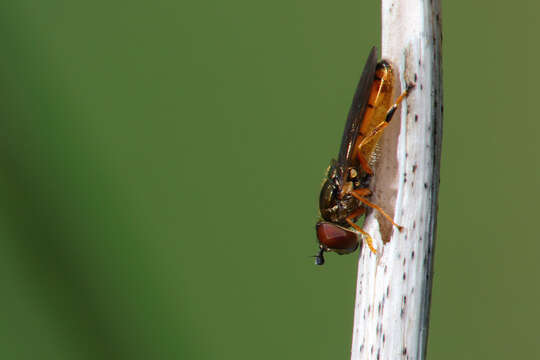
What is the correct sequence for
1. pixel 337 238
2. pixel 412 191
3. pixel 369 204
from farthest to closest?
pixel 337 238 → pixel 369 204 → pixel 412 191

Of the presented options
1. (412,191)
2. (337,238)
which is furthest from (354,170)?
(412,191)

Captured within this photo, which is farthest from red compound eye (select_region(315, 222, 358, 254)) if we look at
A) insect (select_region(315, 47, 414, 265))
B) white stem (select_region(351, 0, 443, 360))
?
white stem (select_region(351, 0, 443, 360))

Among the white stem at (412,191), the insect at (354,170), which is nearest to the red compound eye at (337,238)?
the insect at (354,170)

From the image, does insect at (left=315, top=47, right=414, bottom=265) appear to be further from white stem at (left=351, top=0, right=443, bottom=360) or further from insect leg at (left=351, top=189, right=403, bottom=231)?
white stem at (left=351, top=0, right=443, bottom=360)

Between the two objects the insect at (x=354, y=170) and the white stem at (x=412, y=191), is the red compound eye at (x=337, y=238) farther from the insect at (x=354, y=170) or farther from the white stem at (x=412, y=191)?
the white stem at (x=412, y=191)

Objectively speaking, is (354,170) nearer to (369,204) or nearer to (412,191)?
(369,204)

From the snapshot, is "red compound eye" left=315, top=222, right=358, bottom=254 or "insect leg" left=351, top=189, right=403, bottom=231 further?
"red compound eye" left=315, top=222, right=358, bottom=254
